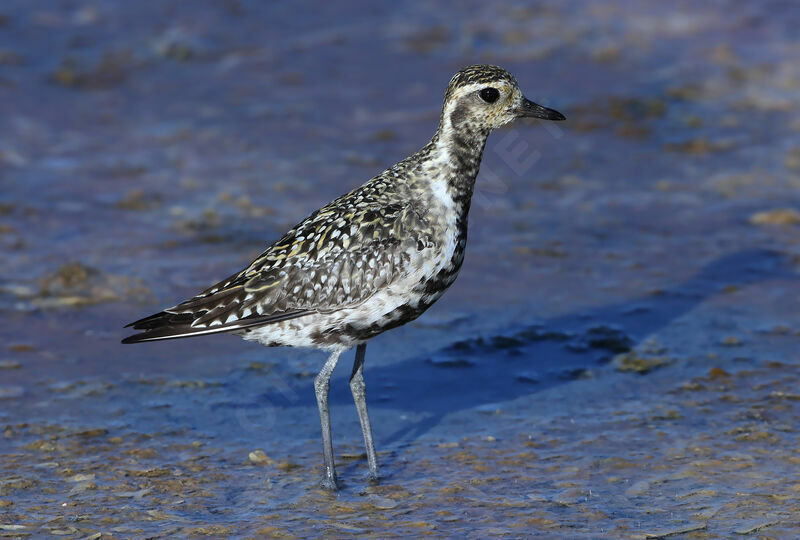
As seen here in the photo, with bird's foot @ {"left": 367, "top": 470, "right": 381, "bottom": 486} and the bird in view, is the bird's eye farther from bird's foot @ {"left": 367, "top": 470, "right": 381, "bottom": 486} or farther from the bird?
bird's foot @ {"left": 367, "top": 470, "right": 381, "bottom": 486}

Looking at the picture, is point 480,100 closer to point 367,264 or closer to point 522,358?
point 367,264

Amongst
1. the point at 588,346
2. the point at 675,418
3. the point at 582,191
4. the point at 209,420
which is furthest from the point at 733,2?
the point at 209,420

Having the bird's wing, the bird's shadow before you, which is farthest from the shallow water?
the bird's wing

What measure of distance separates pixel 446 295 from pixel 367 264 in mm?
3842

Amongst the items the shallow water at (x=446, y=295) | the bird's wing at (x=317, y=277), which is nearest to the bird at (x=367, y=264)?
the bird's wing at (x=317, y=277)

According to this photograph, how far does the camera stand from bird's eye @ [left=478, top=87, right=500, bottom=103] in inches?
380

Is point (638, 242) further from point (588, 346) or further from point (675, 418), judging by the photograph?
point (675, 418)

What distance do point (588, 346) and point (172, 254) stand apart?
496cm

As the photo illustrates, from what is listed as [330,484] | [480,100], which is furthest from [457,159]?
[330,484]

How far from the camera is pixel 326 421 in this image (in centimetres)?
949

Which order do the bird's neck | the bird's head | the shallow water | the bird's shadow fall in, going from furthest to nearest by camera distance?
the bird's shadow
the bird's head
the bird's neck
the shallow water

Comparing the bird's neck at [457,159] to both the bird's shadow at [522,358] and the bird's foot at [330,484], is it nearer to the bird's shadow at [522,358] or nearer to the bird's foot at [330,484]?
the bird's shadow at [522,358]

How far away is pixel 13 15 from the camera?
67.5 feet

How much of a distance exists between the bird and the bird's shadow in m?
1.28
